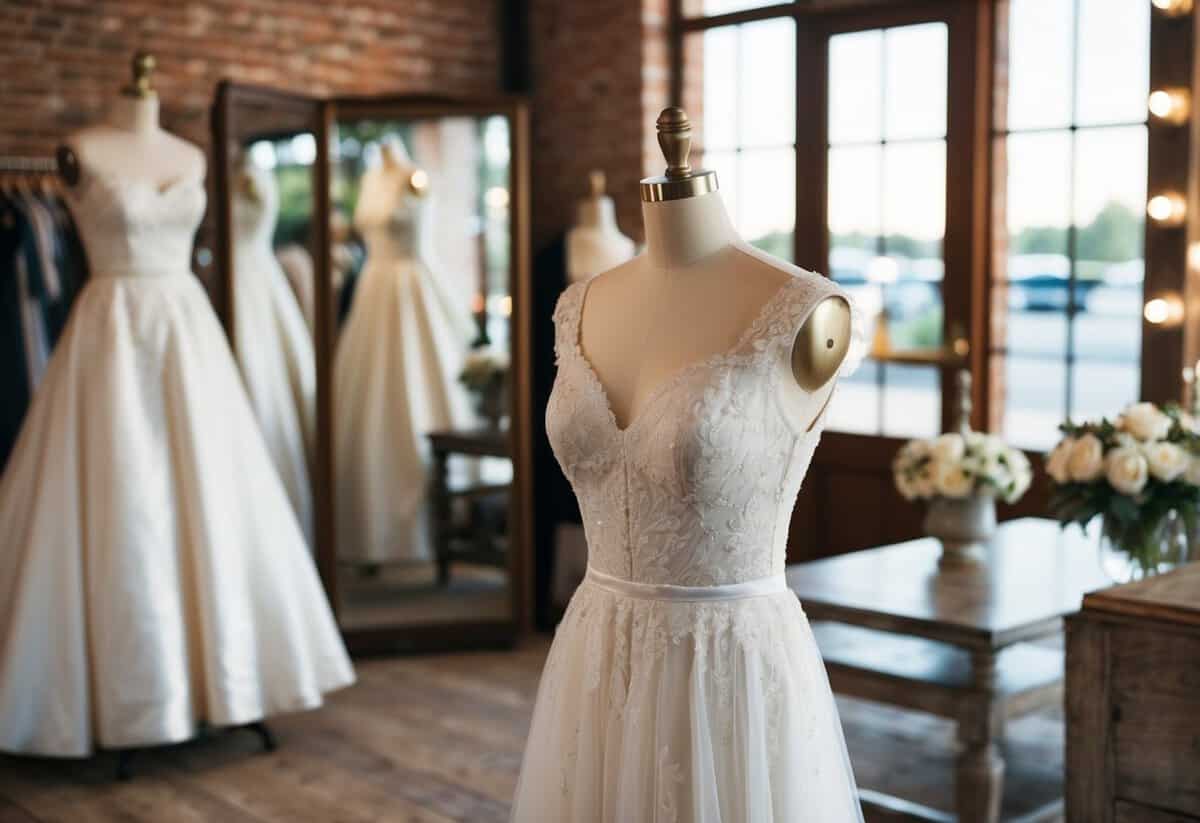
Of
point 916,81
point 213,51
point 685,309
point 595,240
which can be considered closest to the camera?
point 685,309

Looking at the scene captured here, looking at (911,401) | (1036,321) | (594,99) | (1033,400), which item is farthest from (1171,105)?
(594,99)

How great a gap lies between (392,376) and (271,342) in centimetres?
44

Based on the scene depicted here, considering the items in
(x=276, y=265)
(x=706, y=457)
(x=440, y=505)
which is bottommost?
(x=440, y=505)

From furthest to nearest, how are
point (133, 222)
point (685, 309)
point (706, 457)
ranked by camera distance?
point (133, 222) < point (685, 309) < point (706, 457)

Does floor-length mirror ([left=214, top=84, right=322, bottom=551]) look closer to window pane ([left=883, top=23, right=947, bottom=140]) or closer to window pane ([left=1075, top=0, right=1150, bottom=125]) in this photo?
window pane ([left=883, top=23, right=947, bottom=140])

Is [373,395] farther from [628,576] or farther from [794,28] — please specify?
[628,576]

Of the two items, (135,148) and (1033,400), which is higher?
(135,148)

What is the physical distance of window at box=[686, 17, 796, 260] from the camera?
16.9 ft

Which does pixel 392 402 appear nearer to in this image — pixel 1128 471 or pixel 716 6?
pixel 716 6

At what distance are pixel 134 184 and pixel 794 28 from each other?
7.97 ft

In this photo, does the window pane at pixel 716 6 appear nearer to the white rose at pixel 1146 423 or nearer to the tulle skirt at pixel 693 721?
the white rose at pixel 1146 423

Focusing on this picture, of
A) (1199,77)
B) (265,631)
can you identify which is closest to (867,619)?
(265,631)

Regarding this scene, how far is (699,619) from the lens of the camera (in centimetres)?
191

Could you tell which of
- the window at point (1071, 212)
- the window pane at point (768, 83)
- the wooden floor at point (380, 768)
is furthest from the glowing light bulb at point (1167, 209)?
the wooden floor at point (380, 768)
